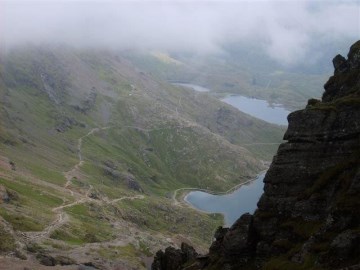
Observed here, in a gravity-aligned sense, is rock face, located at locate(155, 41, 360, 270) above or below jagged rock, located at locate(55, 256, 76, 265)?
below

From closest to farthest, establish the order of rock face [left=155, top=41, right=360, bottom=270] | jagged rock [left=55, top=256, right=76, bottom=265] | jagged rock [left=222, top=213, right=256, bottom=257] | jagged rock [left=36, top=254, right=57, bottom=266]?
1. rock face [left=155, top=41, right=360, bottom=270]
2. jagged rock [left=222, top=213, right=256, bottom=257]
3. jagged rock [left=36, top=254, right=57, bottom=266]
4. jagged rock [left=55, top=256, right=76, bottom=265]

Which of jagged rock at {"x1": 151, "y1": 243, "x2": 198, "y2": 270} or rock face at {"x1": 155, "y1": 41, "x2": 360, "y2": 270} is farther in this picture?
jagged rock at {"x1": 151, "y1": 243, "x2": 198, "y2": 270}

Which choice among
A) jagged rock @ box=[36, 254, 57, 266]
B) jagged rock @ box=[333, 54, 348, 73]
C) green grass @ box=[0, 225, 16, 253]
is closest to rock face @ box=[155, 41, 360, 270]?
jagged rock @ box=[333, 54, 348, 73]

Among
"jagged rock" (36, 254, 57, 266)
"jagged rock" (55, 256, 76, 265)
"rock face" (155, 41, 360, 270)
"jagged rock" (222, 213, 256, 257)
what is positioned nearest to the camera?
"rock face" (155, 41, 360, 270)

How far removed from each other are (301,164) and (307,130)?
20.0 ft

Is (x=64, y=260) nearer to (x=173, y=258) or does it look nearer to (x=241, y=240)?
(x=173, y=258)

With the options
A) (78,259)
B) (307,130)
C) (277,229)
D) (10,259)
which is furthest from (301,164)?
(78,259)

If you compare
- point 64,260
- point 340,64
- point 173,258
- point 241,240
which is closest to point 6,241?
point 64,260

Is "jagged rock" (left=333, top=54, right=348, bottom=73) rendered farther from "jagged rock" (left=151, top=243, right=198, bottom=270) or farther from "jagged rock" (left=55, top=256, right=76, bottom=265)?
"jagged rock" (left=55, top=256, right=76, bottom=265)

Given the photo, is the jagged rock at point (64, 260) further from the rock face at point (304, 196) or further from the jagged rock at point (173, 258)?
the rock face at point (304, 196)

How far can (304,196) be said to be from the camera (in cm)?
7750

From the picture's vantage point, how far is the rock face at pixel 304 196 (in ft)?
217

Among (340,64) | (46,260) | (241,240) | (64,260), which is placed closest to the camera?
(241,240)

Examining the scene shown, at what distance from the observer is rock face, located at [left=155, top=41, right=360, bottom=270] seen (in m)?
66.1
